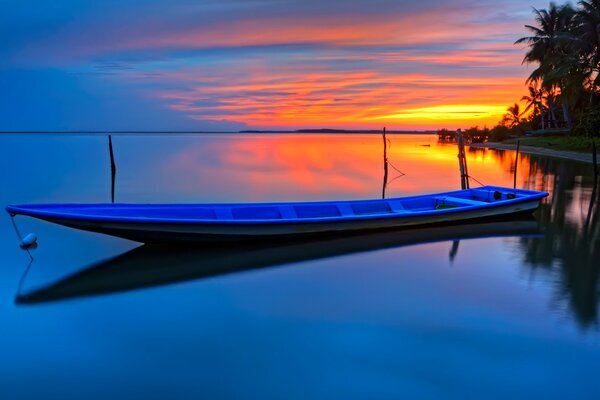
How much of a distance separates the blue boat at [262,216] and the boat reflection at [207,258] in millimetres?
240

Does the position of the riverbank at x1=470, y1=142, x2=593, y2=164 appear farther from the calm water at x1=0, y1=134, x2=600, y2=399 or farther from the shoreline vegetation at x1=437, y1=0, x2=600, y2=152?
the calm water at x1=0, y1=134, x2=600, y2=399

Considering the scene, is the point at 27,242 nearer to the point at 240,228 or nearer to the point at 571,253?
the point at 240,228

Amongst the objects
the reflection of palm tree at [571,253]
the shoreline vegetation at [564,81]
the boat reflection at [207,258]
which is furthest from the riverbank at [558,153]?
the boat reflection at [207,258]

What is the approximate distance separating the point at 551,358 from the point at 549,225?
8.10 meters

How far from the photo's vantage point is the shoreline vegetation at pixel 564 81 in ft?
102

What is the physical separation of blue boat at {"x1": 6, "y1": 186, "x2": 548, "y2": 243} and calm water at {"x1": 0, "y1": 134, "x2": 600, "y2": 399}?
37 centimetres

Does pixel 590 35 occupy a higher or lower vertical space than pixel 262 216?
higher

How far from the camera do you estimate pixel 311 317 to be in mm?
→ 6566

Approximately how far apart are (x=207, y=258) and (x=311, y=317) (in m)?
3.14

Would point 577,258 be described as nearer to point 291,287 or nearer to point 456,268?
point 456,268

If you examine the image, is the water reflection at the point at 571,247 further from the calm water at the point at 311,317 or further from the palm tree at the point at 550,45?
Answer: the palm tree at the point at 550,45

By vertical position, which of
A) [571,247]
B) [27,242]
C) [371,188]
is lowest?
[371,188]

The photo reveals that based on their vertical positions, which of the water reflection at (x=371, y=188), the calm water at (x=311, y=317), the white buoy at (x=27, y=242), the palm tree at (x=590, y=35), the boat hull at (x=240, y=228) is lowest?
the water reflection at (x=371, y=188)

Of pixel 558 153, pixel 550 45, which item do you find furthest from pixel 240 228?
pixel 550 45
